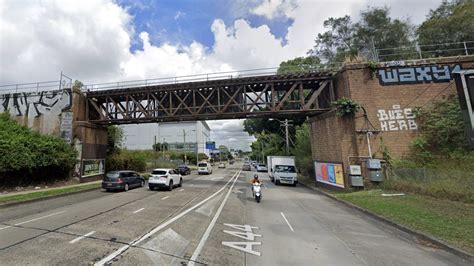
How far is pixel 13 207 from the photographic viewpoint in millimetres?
12281

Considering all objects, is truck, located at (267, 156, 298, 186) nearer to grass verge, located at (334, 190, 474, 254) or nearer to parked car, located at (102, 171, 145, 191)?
grass verge, located at (334, 190, 474, 254)

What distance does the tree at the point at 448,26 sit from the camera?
26.3 meters

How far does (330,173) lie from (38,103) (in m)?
30.1

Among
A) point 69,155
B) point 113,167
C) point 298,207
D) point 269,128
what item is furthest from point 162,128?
point 298,207

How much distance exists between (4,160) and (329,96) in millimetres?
26080

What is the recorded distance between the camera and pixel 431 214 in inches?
352

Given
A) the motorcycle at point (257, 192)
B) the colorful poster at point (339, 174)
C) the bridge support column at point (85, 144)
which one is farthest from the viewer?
the bridge support column at point (85, 144)

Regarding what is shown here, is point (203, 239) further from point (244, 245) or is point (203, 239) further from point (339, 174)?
point (339, 174)

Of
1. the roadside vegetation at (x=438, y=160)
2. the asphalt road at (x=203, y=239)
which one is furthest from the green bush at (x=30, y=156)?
the roadside vegetation at (x=438, y=160)

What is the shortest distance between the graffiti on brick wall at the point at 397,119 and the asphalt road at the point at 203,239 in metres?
9.82

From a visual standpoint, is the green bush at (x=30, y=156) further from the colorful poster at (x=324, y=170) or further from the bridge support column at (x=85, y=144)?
the colorful poster at (x=324, y=170)

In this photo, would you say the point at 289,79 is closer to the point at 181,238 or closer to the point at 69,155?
the point at 181,238

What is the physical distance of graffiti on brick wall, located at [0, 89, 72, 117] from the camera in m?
23.9

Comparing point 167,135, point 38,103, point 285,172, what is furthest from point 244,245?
point 167,135
